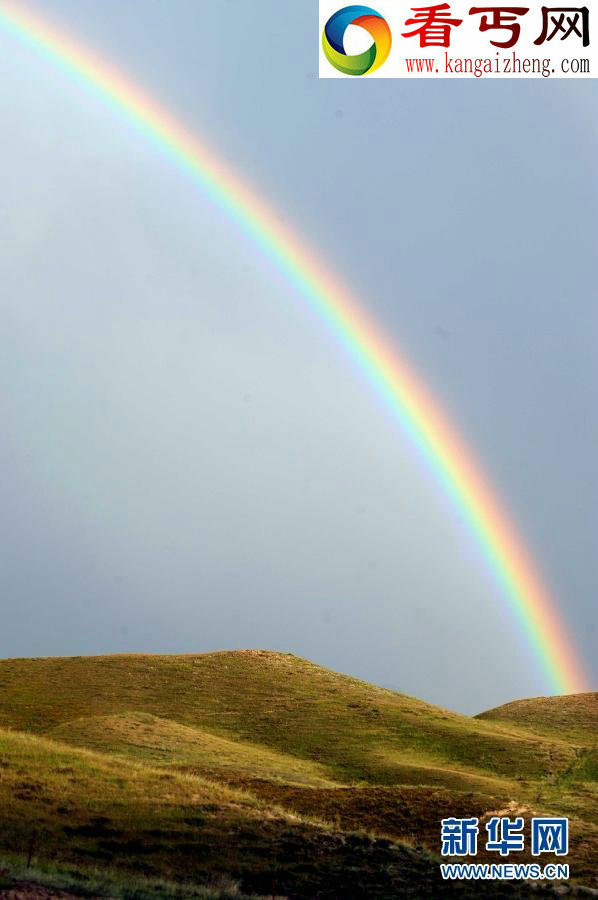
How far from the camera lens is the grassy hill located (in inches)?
1083

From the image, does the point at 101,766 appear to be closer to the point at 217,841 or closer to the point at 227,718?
the point at 217,841

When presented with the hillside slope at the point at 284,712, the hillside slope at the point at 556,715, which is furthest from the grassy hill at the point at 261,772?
the hillside slope at the point at 556,715

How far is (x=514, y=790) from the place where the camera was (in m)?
47.5

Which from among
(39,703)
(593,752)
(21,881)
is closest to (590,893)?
(21,881)

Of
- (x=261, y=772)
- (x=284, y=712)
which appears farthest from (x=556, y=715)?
(x=261, y=772)

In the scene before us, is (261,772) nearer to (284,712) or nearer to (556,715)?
(284,712)

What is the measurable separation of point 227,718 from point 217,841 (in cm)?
3607

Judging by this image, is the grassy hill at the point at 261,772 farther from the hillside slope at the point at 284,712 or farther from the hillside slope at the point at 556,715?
the hillside slope at the point at 556,715

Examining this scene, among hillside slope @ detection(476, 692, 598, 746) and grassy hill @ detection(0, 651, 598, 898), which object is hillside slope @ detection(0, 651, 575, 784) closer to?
grassy hill @ detection(0, 651, 598, 898)

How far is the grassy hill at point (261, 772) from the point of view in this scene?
1083 inches

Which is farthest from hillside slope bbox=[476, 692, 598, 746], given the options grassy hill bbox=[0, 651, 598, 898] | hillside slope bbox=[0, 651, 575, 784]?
hillside slope bbox=[0, 651, 575, 784]

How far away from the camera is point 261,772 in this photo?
45.9 m

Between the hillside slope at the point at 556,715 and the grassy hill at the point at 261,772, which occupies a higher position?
the hillside slope at the point at 556,715

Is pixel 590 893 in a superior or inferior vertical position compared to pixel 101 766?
inferior
